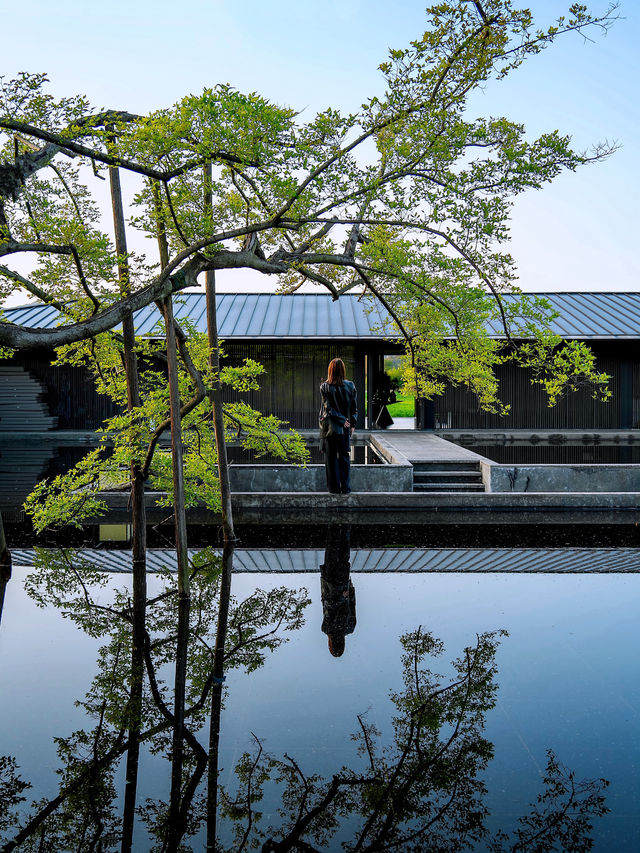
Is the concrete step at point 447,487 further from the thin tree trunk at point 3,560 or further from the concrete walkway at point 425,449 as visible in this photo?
the thin tree trunk at point 3,560

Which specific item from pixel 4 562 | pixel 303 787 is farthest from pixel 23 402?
pixel 303 787

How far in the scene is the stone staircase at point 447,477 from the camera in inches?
392

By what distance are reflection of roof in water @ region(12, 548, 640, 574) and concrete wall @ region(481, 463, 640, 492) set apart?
227cm

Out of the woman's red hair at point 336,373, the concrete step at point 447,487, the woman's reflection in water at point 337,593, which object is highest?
the woman's red hair at point 336,373

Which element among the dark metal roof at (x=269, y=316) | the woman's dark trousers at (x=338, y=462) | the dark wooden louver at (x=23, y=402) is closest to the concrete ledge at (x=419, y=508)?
the woman's dark trousers at (x=338, y=462)

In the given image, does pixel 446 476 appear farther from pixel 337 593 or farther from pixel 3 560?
pixel 3 560

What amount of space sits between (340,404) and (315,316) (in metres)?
13.0

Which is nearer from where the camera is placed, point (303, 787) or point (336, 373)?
point (303, 787)

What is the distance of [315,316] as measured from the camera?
20.9 metres

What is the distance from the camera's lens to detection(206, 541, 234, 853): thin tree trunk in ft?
8.89

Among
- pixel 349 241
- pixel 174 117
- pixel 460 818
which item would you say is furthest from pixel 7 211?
pixel 460 818

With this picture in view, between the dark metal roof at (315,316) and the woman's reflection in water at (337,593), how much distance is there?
435 inches

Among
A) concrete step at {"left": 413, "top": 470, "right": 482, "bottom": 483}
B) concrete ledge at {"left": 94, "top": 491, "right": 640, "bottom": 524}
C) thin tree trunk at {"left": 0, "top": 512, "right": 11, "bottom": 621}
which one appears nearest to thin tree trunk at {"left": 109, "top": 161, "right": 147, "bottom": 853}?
thin tree trunk at {"left": 0, "top": 512, "right": 11, "bottom": 621}

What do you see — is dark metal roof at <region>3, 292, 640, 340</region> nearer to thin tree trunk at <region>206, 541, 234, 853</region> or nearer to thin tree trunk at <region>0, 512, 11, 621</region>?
thin tree trunk at <region>0, 512, 11, 621</region>
